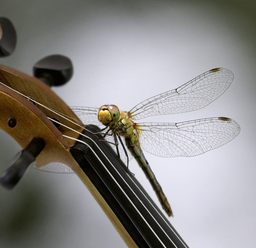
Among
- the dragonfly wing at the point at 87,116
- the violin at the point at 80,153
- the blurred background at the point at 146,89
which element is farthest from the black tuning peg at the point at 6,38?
the blurred background at the point at 146,89

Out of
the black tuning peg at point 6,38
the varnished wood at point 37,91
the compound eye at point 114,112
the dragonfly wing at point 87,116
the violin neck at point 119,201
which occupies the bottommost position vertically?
the violin neck at point 119,201

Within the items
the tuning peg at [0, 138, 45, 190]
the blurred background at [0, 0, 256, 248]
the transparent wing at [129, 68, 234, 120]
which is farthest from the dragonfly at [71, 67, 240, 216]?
the blurred background at [0, 0, 256, 248]

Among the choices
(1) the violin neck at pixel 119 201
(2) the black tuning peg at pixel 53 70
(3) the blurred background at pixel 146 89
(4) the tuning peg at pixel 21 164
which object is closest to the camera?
(4) the tuning peg at pixel 21 164

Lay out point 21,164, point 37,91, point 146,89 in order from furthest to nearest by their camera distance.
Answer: point 146,89 → point 37,91 → point 21,164

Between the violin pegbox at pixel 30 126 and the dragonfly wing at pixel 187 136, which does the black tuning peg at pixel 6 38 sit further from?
the dragonfly wing at pixel 187 136

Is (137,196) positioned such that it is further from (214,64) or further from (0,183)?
(214,64)

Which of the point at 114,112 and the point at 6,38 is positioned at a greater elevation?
the point at 6,38

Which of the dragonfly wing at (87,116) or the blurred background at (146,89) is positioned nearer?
the dragonfly wing at (87,116)

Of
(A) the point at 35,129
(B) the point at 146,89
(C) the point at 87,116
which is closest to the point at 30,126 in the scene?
(A) the point at 35,129

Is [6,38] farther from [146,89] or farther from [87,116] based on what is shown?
[146,89]
